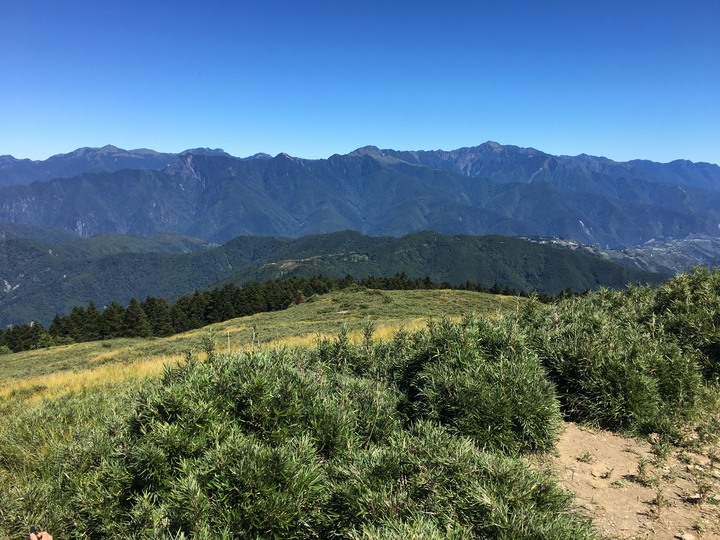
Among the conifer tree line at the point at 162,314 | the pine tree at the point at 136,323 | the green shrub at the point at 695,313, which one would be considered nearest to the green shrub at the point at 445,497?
the green shrub at the point at 695,313

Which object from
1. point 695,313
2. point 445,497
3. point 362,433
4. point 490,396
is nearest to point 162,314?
point 362,433

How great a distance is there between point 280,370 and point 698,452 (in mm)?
7494

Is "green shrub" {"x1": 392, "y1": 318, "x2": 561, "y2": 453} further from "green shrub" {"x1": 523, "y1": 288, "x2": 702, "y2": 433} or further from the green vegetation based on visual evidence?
"green shrub" {"x1": 523, "y1": 288, "x2": 702, "y2": 433}

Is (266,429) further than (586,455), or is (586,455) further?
(586,455)

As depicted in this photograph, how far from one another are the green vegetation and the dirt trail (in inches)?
22.2

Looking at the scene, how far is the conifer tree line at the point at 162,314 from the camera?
75688mm

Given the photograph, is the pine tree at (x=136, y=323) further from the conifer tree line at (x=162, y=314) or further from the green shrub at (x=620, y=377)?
the green shrub at (x=620, y=377)

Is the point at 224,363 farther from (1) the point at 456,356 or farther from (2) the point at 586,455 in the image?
(2) the point at 586,455

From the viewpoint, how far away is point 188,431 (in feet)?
17.2

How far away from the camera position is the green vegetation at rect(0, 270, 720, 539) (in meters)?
4.06

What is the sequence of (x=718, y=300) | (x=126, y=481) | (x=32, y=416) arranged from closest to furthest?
(x=126, y=481) < (x=32, y=416) < (x=718, y=300)

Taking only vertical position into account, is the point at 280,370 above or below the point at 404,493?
above

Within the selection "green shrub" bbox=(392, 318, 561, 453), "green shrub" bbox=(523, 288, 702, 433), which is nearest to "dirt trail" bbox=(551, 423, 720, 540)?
"green shrub" bbox=(523, 288, 702, 433)

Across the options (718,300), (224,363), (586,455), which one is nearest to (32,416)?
(224,363)
